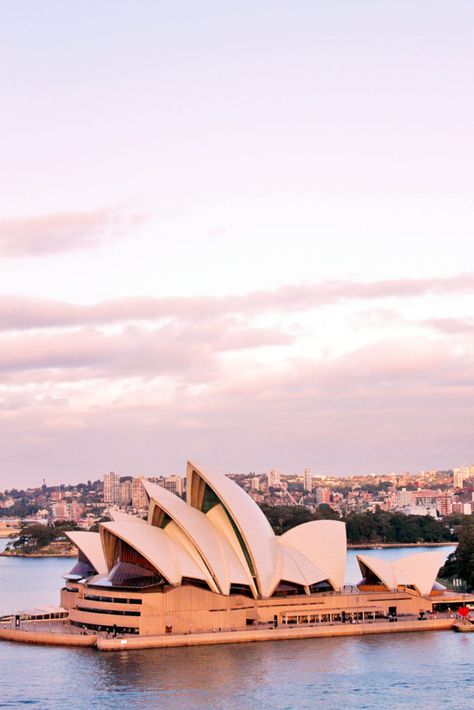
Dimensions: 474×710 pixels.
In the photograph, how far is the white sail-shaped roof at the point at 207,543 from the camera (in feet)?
147

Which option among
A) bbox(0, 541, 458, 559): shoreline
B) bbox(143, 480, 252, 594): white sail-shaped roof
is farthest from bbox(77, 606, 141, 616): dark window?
bbox(0, 541, 458, 559): shoreline

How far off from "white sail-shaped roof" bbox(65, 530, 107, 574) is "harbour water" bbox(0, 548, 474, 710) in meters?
8.94

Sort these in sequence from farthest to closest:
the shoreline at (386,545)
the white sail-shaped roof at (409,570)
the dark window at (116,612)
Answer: the shoreline at (386,545), the white sail-shaped roof at (409,570), the dark window at (116,612)

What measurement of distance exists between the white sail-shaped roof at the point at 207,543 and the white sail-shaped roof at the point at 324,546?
3.26 metres

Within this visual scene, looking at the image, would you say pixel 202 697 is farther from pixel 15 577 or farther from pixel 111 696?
pixel 15 577

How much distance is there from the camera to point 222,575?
4494 centimetres

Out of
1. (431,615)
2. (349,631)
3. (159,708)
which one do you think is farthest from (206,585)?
(159,708)

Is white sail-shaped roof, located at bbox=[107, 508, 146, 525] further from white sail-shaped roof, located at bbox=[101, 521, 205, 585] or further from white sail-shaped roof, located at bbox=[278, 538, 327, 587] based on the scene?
white sail-shaped roof, located at bbox=[278, 538, 327, 587]

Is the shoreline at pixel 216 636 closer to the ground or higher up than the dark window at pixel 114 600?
closer to the ground

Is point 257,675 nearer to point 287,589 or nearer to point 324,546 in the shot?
point 287,589

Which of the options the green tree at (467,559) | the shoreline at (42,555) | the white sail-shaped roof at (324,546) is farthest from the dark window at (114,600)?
the shoreline at (42,555)

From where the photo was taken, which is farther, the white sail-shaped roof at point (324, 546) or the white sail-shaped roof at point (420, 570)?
the white sail-shaped roof at point (420, 570)

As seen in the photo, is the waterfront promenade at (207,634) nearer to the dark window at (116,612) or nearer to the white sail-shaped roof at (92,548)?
the dark window at (116,612)

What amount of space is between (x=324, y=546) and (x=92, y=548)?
11.1m
